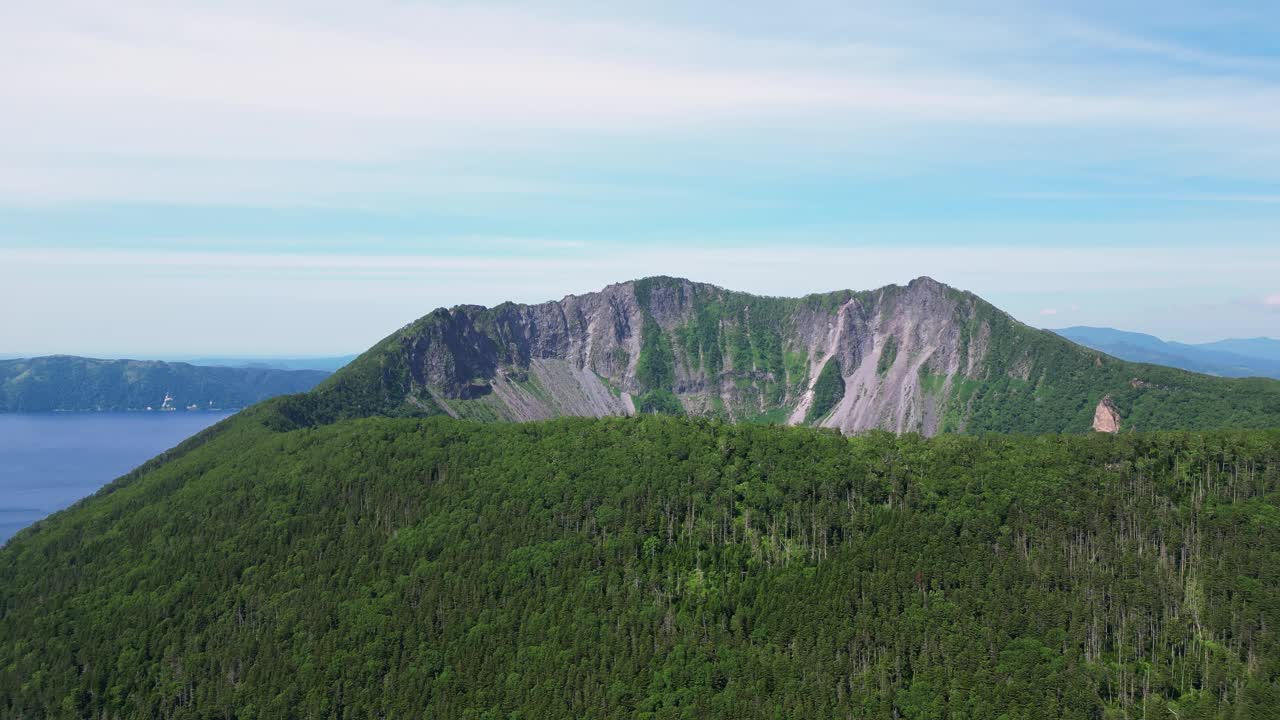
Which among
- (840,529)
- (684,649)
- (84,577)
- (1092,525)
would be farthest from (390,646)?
(1092,525)

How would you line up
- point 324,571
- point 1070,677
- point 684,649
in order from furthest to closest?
1. point 324,571
2. point 684,649
3. point 1070,677

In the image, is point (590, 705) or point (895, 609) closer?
point (590, 705)

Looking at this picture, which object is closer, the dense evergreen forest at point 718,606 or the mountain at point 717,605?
the dense evergreen forest at point 718,606

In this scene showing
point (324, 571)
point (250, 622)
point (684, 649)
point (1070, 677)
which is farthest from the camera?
point (324, 571)

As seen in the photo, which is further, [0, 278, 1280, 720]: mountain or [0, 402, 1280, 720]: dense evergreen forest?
[0, 278, 1280, 720]: mountain

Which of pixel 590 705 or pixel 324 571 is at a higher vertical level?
pixel 324 571

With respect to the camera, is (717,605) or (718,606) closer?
(718,606)

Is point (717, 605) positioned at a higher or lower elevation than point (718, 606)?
higher

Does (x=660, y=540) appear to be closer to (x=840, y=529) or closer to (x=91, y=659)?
(x=840, y=529)
